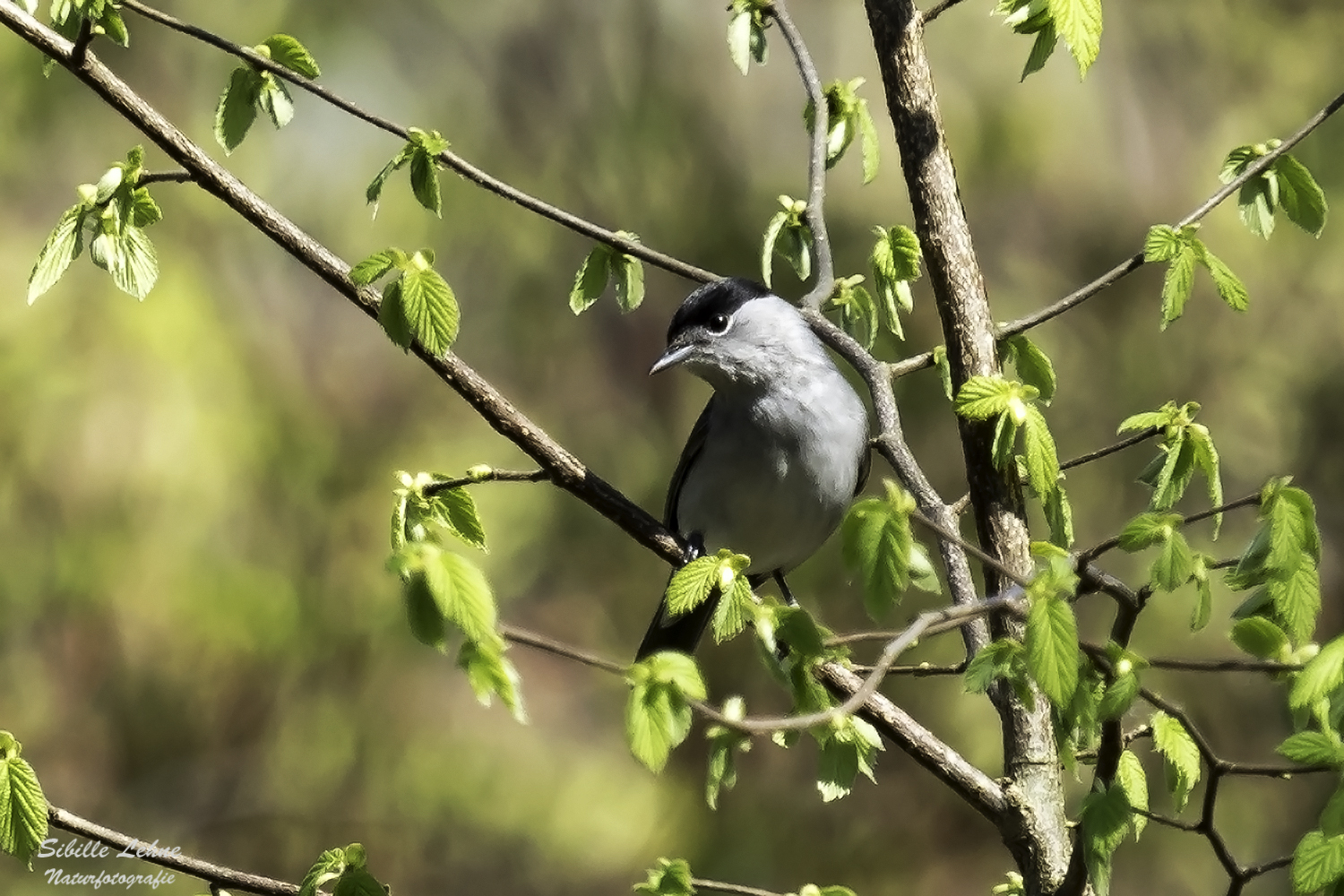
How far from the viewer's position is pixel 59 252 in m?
1.87

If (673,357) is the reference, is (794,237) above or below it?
below

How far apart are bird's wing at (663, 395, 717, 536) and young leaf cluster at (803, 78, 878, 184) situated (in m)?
1.38

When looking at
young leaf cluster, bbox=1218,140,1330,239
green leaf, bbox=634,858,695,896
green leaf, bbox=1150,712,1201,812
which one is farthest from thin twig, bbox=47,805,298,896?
young leaf cluster, bbox=1218,140,1330,239

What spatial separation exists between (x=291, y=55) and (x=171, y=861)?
112 cm

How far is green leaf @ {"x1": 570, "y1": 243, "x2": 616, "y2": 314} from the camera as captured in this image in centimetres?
226

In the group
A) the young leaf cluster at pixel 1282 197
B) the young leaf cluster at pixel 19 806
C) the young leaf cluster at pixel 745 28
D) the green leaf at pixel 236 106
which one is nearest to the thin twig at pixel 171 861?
the young leaf cluster at pixel 19 806

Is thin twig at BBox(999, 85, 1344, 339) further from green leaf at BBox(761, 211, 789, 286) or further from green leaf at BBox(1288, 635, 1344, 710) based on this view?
green leaf at BBox(1288, 635, 1344, 710)

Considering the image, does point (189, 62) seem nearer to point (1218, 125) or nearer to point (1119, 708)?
point (1218, 125)

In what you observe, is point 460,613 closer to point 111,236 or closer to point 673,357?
point 111,236

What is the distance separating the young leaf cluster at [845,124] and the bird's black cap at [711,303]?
121cm

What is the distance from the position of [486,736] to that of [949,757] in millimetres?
4328

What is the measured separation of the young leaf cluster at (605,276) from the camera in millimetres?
2266

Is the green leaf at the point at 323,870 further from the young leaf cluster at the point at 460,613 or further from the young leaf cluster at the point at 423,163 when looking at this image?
the young leaf cluster at the point at 423,163

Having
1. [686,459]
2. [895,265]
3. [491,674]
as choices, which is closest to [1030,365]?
[895,265]
